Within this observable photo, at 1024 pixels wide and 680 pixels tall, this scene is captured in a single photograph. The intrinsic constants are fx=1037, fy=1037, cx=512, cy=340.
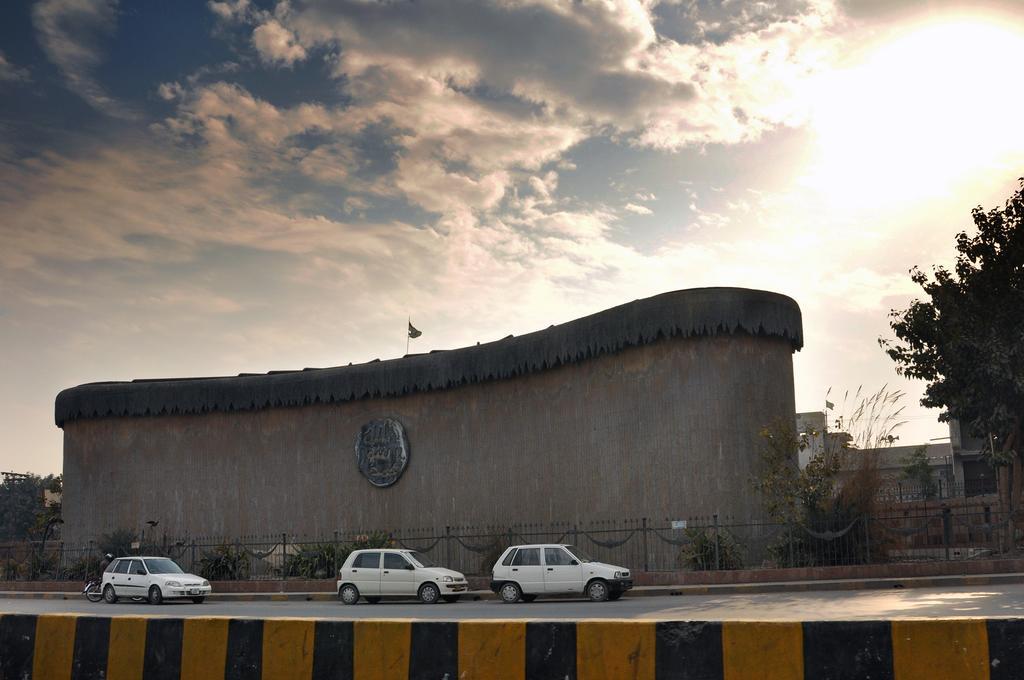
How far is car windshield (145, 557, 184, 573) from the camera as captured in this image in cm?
2646

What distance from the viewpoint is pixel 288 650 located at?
8.04m

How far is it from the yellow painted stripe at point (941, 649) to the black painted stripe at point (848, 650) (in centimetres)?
7

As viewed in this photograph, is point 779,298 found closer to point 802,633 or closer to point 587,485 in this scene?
point 587,485

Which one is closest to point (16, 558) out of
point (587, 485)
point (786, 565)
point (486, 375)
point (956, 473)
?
point (486, 375)

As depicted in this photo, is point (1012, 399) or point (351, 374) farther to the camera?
point (351, 374)

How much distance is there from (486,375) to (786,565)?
471 inches

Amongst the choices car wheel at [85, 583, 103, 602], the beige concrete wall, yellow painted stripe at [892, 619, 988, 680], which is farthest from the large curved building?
yellow painted stripe at [892, 619, 988, 680]

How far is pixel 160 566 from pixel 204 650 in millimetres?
19617

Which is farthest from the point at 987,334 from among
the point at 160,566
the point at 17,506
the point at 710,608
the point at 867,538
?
the point at 17,506

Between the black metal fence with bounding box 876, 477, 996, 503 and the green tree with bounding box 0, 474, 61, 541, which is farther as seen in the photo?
the green tree with bounding box 0, 474, 61, 541

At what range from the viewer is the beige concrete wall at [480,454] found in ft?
91.9

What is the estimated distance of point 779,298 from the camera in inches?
1147

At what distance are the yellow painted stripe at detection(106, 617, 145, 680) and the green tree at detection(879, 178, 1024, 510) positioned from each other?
77.6ft

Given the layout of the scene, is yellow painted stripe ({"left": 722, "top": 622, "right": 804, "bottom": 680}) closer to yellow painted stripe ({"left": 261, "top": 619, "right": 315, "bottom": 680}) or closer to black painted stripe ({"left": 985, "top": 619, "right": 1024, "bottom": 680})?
black painted stripe ({"left": 985, "top": 619, "right": 1024, "bottom": 680})
